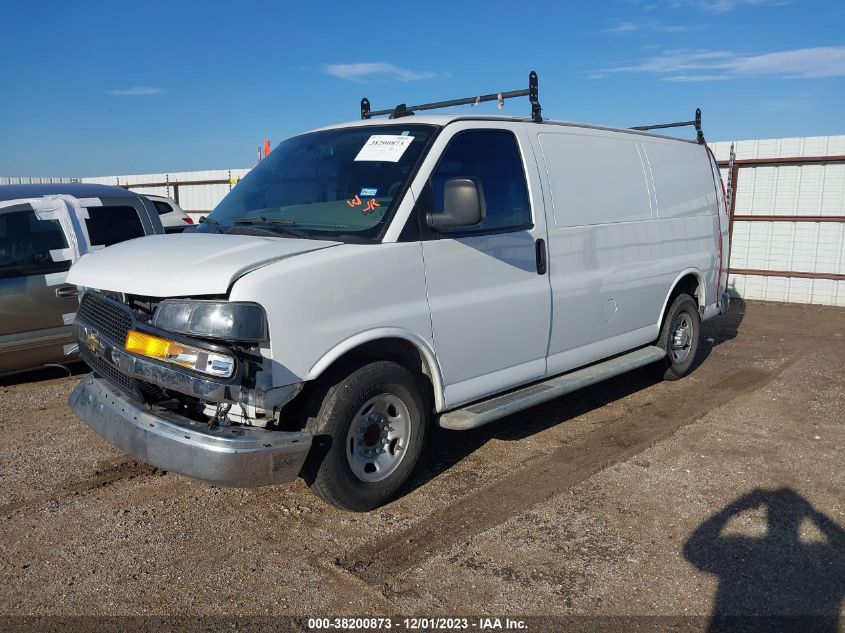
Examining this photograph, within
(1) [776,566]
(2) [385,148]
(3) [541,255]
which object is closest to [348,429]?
(2) [385,148]

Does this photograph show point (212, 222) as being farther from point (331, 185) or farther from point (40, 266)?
point (40, 266)

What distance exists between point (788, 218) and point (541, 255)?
8.88 metres

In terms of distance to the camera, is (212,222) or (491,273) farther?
(212,222)

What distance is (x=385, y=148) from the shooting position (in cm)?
445

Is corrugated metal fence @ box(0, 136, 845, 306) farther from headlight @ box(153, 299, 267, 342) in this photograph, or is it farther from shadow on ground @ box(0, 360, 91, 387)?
headlight @ box(153, 299, 267, 342)

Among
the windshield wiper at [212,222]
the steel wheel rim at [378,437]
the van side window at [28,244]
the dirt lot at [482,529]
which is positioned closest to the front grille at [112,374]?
the dirt lot at [482,529]

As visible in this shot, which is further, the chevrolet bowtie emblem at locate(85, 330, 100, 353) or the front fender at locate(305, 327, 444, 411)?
the chevrolet bowtie emblem at locate(85, 330, 100, 353)

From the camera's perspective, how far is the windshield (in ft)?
13.6

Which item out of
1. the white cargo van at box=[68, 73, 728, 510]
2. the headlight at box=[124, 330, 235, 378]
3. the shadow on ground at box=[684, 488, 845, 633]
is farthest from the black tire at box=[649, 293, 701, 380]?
the headlight at box=[124, 330, 235, 378]

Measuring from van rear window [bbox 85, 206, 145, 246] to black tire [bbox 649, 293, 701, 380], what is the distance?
210 inches

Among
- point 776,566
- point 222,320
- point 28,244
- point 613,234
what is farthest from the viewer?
point 28,244

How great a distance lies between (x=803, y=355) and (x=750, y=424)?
3.12 m

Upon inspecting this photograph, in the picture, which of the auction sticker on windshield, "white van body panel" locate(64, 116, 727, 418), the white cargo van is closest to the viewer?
the white cargo van

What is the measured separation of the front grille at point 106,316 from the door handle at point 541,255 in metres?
2.62
